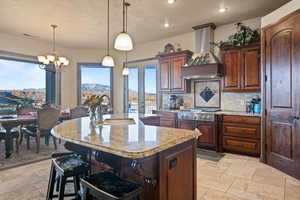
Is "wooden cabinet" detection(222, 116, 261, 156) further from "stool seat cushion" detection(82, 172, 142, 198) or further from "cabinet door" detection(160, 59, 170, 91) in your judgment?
"stool seat cushion" detection(82, 172, 142, 198)

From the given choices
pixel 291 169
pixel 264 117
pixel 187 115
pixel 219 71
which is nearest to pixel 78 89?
pixel 187 115

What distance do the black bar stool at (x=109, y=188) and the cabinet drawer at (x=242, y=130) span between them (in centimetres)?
322

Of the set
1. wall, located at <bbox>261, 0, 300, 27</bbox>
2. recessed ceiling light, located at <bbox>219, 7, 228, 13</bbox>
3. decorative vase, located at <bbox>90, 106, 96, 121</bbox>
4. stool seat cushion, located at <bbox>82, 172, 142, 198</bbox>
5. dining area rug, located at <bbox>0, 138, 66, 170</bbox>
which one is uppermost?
recessed ceiling light, located at <bbox>219, 7, 228, 13</bbox>

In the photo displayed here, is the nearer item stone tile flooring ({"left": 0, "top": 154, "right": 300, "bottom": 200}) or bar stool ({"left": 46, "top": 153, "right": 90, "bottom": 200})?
bar stool ({"left": 46, "top": 153, "right": 90, "bottom": 200})

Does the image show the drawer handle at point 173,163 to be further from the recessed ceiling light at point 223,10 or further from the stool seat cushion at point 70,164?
the recessed ceiling light at point 223,10

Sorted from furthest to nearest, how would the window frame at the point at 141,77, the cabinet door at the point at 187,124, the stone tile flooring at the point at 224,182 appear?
the window frame at the point at 141,77
the cabinet door at the point at 187,124
the stone tile flooring at the point at 224,182

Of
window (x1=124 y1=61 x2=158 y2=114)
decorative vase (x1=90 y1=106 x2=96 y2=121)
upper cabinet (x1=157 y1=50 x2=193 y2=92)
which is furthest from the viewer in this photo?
window (x1=124 y1=61 x2=158 y2=114)

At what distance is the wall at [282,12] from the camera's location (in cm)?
290

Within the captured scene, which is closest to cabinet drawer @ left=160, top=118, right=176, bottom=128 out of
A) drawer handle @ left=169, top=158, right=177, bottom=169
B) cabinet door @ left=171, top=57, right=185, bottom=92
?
cabinet door @ left=171, top=57, right=185, bottom=92

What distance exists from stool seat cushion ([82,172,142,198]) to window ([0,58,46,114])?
185 inches

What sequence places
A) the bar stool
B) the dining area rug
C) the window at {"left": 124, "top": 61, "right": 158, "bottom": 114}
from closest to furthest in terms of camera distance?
1. the bar stool
2. the dining area rug
3. the window at {"left": 124, "top": 61, "right": 158, "bottom": 114}

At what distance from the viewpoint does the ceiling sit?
350 cm

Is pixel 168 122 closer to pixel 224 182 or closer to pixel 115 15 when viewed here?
pixel 224 182

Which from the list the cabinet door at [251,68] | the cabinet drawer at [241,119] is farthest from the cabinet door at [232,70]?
the cabinet drawer at [241,119]
